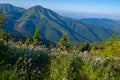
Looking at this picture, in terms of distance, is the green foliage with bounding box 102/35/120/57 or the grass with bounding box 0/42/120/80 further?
the green foliage with bounding box 102/35/120/57

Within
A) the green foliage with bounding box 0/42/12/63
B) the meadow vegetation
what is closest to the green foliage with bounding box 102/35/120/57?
the meadow vegetation

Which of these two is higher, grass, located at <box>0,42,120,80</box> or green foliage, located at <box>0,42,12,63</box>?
green foliage, located at <box>0,42,12,63</box>

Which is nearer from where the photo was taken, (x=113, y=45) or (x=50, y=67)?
(x=50, y=67)

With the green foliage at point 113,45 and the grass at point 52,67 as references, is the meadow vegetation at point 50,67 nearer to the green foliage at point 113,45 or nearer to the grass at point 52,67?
the grass at point 52,67

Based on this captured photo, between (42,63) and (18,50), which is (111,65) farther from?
(18,50)

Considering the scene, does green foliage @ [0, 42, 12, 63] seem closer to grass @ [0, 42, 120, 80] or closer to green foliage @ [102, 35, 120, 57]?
grass @ [0, 42, 120, 80]

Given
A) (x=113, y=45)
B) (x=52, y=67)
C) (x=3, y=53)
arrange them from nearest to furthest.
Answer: (x=3, y=53) < (x=52, y=67) < (x=113, y=45)

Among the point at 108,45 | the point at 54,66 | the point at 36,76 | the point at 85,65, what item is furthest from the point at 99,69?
the point at 108,45

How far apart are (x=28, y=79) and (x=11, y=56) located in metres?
1.34

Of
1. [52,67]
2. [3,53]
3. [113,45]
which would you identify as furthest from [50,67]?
[113,45]

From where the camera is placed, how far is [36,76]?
371 inches

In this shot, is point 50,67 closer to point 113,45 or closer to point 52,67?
point 52,67

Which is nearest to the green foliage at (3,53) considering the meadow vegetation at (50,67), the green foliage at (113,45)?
the meadow vegetation at (50,67)

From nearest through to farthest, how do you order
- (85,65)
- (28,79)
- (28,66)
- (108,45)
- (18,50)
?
(28,79)
(28,66)
(85,65)
(18,50)
(108,45)
